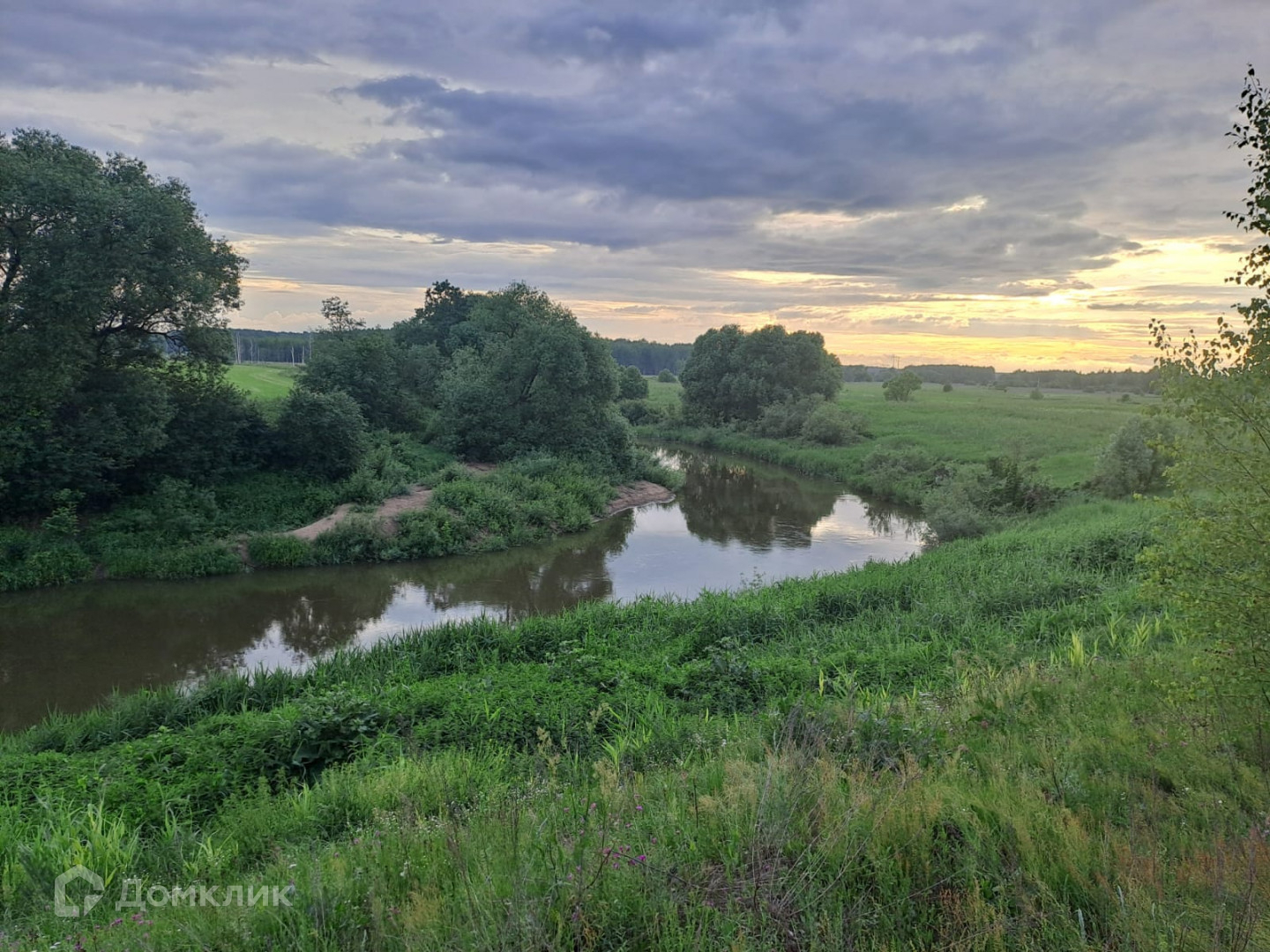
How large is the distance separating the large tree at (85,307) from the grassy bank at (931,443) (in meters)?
25.5

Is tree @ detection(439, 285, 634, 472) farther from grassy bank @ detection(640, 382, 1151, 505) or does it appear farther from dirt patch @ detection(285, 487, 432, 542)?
grassy bank @ detection(640, 382, 1151, 505)

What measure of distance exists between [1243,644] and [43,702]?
14.2m

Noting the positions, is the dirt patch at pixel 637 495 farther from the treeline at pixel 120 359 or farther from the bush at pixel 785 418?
the bush at pixel 785 418

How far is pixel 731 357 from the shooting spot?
49.7 metres

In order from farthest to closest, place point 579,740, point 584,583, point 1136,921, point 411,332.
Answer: point 411,332 → point 584,583 → point 579,740 → point 1136,921

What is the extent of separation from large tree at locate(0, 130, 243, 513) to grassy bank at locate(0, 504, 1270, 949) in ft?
33.7

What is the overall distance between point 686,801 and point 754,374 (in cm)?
4579

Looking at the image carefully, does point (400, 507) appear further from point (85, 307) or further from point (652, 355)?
point (652, 355)

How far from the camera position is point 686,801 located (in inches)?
166

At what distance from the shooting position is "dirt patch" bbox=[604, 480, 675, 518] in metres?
26.4

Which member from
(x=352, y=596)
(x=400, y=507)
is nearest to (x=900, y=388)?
(x=400, y=507)

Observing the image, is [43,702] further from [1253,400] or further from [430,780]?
[1253,400]

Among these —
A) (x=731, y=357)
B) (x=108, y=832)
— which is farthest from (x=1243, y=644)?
(x=731, y=357)

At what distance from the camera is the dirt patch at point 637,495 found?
26422 millimetres
